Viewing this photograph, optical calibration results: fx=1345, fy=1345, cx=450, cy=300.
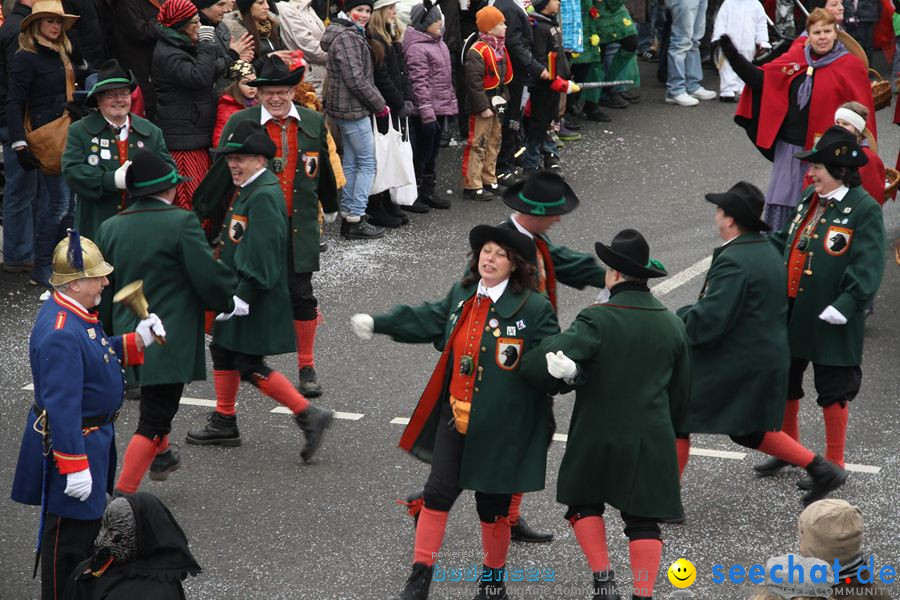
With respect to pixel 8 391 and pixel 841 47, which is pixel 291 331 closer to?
pixel 8 391

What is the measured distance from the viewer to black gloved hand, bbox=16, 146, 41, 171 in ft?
33.5

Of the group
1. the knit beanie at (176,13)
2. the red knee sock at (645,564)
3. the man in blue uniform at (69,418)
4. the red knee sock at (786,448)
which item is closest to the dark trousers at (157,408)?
the man in blue uniform at (69,418)

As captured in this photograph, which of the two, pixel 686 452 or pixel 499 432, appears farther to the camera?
pixel 686 452

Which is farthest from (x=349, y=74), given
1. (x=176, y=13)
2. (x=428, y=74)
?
(x=176, y=13)

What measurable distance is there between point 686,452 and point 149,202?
124 inches

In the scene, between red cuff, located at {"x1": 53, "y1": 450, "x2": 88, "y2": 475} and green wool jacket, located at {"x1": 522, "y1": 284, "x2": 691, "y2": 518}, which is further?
green wool jacket, located at {"x1": 522, "y1": 284, "x2": 691, "y2": 518}

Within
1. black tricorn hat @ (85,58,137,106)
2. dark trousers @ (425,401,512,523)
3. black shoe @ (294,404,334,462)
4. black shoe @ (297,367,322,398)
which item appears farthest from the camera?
black shoe @ (297,367,322,398)

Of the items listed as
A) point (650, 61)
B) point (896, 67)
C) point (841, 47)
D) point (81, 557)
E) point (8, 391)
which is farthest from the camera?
point (650, 61)

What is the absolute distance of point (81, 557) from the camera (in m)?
5.90

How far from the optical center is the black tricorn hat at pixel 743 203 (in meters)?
6.78

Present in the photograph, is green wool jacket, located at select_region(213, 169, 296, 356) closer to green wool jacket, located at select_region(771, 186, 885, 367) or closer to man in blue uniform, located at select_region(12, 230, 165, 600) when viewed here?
man in blue uniform, located at select_region(12, 230, 165, 600)

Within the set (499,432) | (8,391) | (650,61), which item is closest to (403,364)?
(8,391)

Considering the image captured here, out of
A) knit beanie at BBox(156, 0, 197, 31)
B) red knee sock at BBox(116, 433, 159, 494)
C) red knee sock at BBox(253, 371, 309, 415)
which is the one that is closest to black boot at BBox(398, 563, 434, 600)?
red knee sock at BBox(116, 433, 159, 494)

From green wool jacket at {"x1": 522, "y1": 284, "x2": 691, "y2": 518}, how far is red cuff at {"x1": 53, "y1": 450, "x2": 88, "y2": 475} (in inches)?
77.7
